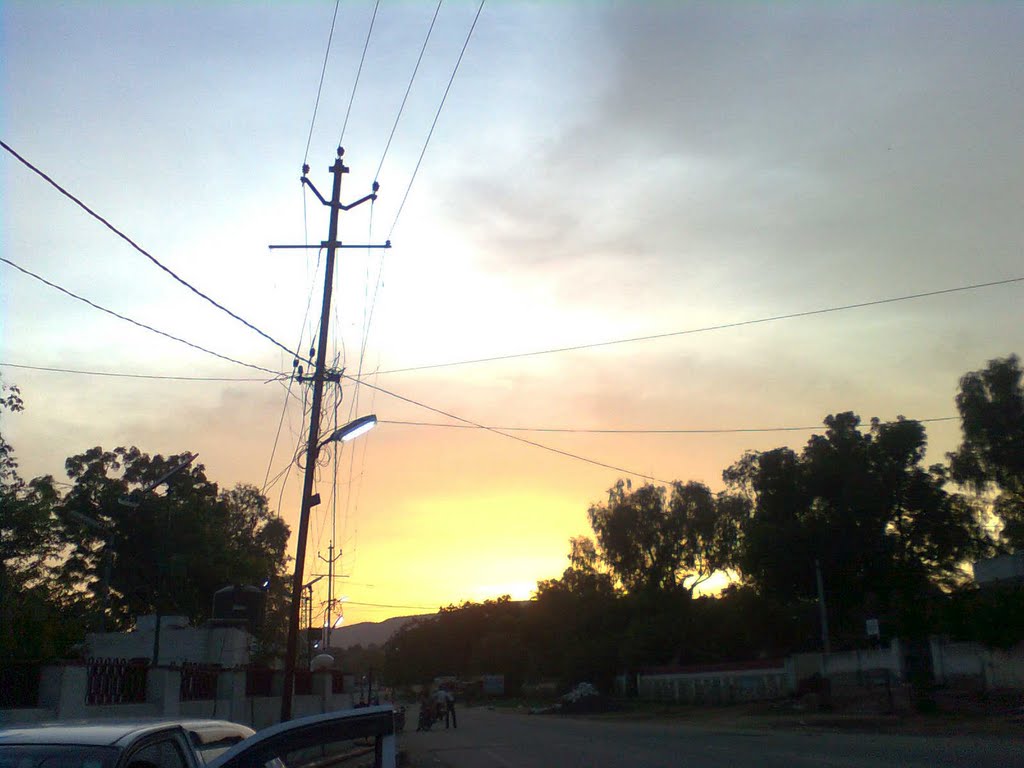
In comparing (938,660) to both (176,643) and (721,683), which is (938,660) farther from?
(176,643)

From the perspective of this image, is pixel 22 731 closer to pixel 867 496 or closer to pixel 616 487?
pixel 867 496

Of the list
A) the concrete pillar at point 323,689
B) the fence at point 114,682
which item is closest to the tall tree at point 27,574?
the fence at point 114,682

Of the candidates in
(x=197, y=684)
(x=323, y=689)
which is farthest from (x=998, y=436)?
(x=197, y=684)

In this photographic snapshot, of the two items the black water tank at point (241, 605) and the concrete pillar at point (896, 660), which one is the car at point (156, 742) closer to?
the black water tank at point (241, 605)

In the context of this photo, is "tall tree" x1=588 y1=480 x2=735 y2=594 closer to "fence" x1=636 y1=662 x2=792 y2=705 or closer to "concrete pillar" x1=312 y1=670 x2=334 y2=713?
"fence" x1=636 y1=662 x2=792 y2=705

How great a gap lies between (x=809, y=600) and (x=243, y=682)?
4239 cm

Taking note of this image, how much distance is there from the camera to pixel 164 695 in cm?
1538

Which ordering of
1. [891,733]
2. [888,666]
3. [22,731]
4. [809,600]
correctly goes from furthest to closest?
[809,600] → [888,666] → [891,733] → [22,731]

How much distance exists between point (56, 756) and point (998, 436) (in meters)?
51.5

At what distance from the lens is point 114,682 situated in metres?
13.9

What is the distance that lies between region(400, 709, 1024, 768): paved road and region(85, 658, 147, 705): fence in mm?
7916

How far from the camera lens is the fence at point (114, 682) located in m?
13.0

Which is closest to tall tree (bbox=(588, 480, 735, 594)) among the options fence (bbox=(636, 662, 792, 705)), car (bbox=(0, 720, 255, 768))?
fence (bbox=(636, 662, 792, 705))

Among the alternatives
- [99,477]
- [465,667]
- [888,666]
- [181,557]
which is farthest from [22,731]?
[465,667]
